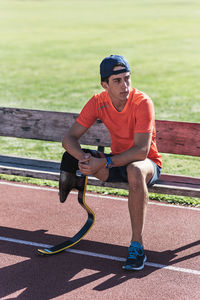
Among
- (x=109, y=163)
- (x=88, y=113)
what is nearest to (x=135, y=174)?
(x=109, y=163)

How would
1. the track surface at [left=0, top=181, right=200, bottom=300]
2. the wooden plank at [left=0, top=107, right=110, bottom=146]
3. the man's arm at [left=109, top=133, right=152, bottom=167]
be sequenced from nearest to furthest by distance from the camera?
the track surface at [left=0, top=181, right=200, bottom=300] < the man's arm at [left=109, top=133, right=152, bottom=167] < the wooden plank at [left=0, top=107, right=110, bottom=146]

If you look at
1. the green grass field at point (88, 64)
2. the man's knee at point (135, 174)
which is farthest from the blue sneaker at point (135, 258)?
the green grass field at point (88, 64)

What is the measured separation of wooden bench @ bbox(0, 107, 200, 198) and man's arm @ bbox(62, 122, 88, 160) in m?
0.47

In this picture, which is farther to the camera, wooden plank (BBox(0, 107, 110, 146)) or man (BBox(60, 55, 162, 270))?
wooden plank (BBox(0, 107, 110, 146))

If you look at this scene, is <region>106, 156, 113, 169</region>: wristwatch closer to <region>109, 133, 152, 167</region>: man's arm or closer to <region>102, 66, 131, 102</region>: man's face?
<region>109, 133, 152, 167</region>: man's arm

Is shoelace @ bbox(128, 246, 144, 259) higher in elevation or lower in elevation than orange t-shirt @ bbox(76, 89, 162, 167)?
lower

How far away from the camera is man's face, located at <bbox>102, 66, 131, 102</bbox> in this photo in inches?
200

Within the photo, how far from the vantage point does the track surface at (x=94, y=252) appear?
15.0ft

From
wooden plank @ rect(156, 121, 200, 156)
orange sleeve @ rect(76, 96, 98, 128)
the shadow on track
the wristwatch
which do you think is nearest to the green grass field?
wooden plank @ rect(156, 121, 200, 156)

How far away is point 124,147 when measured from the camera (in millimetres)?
5402

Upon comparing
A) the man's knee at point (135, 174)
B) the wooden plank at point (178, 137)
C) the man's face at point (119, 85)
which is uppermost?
the man's face at point (119, 85)

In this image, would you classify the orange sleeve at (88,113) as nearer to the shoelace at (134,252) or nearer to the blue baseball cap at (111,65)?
the blue baseball cap at (111,65)

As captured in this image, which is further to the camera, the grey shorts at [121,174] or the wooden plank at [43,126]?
the wooden plank at [43,126]

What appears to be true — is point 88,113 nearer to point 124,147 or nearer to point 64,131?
point 124,147
